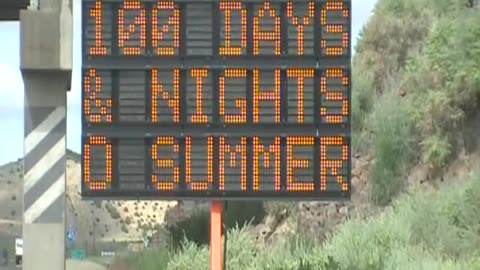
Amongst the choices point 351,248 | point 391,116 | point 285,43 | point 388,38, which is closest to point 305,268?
point 351,248

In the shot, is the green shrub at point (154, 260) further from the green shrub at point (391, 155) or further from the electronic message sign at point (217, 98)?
the electronic message sign at point (217, 98)

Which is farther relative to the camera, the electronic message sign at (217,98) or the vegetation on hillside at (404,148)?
the vegetation on hillside at (404,148)

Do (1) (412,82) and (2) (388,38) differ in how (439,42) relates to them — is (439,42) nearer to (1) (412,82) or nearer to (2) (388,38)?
(1) (412,82)

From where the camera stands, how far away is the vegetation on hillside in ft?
52.2

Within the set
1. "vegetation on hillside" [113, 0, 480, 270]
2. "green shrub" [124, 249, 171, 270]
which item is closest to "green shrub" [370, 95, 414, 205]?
"vegetation on hillside" [113, 0, 480, 270]

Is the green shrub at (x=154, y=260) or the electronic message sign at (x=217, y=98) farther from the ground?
the electronic message sign at (x=217, y=98)

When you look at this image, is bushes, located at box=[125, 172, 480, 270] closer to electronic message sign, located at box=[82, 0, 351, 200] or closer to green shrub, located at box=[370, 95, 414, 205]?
green shrub, located at box=[370, 95, 414, 205]

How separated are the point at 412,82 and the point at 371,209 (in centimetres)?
321

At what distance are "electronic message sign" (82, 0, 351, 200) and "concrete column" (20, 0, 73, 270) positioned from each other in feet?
2.30

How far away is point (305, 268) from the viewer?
13.7 metres

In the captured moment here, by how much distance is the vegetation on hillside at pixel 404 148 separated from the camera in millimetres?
15914

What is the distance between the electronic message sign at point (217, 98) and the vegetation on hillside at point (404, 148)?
284 cm

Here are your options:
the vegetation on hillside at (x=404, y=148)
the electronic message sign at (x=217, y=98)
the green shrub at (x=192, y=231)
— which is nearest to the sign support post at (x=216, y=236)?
the electronic message sign at (x=217, y=98)

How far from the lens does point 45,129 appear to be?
11797 mm
